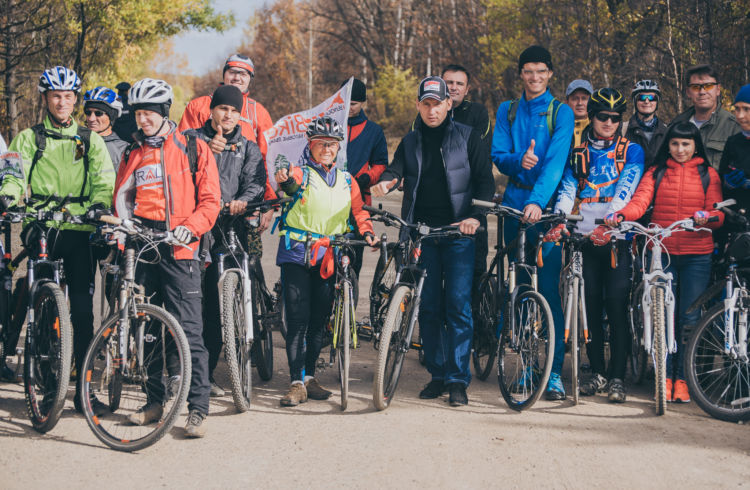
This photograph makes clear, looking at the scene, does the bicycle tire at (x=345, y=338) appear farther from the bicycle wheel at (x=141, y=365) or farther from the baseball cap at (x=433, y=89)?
the baseball cap at (x=433, y=89)

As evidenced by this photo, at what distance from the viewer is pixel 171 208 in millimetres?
5613

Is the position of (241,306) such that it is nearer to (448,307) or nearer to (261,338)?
(261,338)

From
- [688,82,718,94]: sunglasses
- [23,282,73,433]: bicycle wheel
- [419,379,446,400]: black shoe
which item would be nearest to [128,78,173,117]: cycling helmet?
[23,282,73,433]: bicycle wheel

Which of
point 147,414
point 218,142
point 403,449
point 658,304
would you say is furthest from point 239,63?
point 658,304

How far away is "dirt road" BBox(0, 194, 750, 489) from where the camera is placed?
15.6ft

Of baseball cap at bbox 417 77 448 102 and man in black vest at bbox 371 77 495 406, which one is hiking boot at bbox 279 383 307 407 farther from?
baseball cap at bbox 417 77 448 102

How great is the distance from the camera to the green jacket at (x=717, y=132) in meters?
7.21

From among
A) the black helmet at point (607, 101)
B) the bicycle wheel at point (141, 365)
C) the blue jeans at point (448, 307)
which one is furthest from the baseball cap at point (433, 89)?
the bicycle wheel at point (141, 365)

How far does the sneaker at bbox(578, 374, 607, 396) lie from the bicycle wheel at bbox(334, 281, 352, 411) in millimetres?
1827

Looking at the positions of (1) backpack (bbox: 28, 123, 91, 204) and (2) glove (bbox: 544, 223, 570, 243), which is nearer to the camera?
(1) backpack (bbox: 28, 123, 91, 204)

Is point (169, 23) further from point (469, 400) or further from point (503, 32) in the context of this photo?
point (469, 400)

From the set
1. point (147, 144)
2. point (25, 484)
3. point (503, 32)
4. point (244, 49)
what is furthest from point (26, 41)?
point (244, 49)

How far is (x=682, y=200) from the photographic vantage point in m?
6.49

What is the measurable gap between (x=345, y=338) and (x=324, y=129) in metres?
1.52
